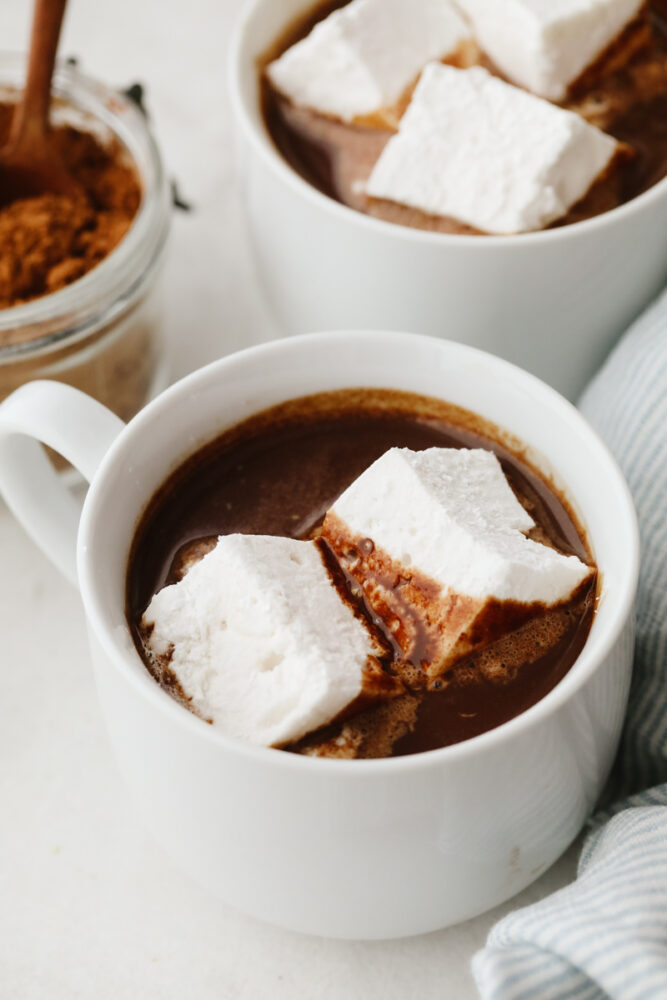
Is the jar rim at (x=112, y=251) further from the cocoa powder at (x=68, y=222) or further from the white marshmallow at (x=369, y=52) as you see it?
the white marshmallow at (x=369, y=52)

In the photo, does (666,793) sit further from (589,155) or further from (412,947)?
(589,155)

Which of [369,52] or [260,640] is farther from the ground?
[369,52]

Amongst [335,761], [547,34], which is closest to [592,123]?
[547,34]

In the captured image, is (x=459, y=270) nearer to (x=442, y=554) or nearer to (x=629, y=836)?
(x=442, y=554)

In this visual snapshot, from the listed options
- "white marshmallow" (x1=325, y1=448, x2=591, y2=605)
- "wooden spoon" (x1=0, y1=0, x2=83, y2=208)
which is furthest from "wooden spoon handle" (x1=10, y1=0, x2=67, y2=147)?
"white marshmallow" (x1=325, y1=448, x2=591, y2=605)

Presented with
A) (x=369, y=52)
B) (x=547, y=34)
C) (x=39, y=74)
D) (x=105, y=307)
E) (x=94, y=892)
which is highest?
(x=547, y=34)

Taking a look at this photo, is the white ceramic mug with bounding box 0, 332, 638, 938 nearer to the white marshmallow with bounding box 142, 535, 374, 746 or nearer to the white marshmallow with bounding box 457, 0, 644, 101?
the white marshmallow with bounding box 142, 535, 374, 746
